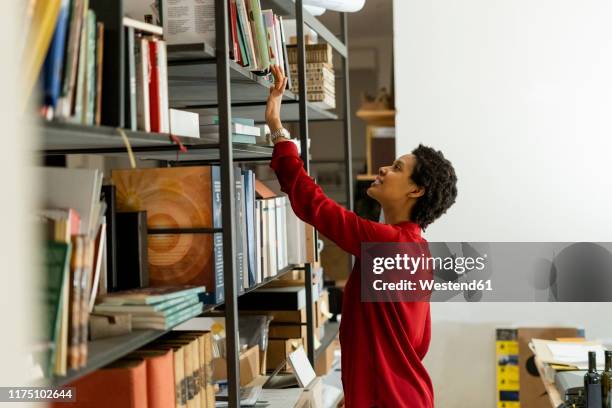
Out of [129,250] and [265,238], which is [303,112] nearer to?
[265,238]

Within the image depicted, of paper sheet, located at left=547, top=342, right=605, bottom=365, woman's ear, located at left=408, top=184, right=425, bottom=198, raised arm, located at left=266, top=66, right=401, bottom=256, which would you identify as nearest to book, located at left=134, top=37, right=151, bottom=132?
raised arm, located at left=266, top=66, right=401, bottom=256

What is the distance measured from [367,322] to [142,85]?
40.2 inches

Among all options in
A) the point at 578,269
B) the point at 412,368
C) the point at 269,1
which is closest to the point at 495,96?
the point at 578,269

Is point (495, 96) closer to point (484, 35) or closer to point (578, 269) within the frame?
point (484, 35)

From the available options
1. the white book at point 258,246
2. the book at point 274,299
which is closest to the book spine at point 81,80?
the white book at point 258,246

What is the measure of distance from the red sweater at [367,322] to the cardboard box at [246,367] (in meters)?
0.42

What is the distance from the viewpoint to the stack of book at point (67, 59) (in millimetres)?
1085

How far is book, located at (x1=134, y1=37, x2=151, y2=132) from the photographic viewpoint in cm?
143

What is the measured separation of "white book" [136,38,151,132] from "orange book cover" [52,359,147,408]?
1.53 ft

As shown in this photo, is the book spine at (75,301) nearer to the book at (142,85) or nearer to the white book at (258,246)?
the book at (142,85)

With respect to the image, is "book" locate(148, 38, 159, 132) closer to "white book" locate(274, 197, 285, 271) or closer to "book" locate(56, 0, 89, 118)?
"book" locate(56, 0, 89, 118)

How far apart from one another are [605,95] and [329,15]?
11.2 feet

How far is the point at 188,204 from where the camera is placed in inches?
67.4

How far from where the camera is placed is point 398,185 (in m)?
2.23
